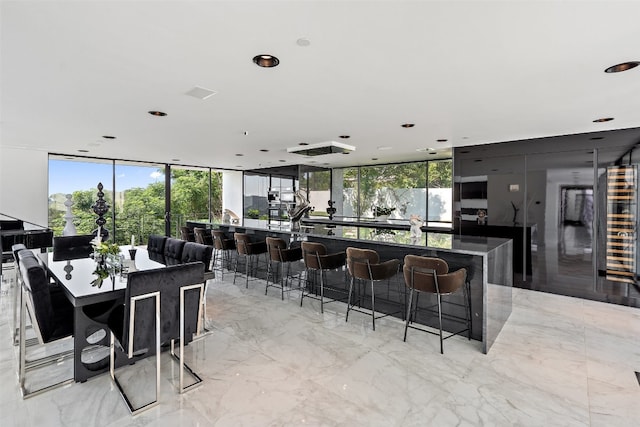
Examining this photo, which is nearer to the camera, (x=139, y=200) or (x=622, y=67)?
(x=622, y=67)

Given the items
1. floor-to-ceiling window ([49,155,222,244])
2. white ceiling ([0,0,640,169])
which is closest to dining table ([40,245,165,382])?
white ceiling ([0,0,640,169])

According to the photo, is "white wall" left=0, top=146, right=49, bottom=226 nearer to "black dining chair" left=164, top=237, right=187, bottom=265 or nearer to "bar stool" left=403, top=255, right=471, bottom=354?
"black dining chair" left=164, top=237, right=187, bottom=265

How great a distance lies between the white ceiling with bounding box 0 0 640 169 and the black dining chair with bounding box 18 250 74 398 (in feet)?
5.33

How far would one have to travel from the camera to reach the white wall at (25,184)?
6.59 metres

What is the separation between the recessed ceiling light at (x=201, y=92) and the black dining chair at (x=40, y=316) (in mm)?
1971

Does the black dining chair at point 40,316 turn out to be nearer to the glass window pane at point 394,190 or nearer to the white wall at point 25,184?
the white wall at point 25,184

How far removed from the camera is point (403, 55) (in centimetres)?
234

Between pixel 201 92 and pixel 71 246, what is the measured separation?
3.11m

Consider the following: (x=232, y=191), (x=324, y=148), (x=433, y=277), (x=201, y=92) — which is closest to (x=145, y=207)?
(x=232, y=191)

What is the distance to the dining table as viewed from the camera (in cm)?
227

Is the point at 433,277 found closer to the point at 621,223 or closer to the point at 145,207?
the point at 621,223

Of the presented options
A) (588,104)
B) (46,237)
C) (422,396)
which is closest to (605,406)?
(422,396)

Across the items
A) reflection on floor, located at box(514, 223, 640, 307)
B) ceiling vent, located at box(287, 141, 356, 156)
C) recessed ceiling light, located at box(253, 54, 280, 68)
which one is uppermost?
recessed ceiling light, located at box(253, 54, 280, 68)

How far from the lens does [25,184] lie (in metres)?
6.80
